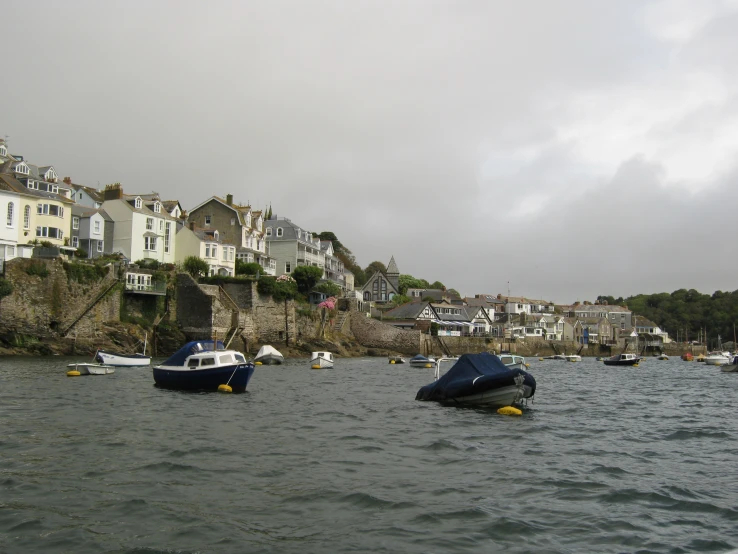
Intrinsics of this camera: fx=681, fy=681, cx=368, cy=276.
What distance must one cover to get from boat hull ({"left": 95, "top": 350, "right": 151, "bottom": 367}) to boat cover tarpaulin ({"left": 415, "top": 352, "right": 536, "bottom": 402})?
2546 centimetres

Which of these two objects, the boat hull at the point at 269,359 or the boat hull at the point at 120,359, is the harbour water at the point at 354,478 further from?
the boat hull at the point at 269,359

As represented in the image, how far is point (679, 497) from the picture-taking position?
46.4 ft

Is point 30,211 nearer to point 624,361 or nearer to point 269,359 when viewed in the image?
point 269,359

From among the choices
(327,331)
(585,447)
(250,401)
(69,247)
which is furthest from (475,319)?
(585,447)

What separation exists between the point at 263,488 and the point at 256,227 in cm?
7977

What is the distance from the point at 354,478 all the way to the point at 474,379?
14.0 meters

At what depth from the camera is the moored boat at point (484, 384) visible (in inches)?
1110

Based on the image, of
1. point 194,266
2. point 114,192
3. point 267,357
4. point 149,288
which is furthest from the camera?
point 114,192

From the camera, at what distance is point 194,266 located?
7012 centimetres

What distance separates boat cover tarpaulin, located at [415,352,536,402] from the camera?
28188 millimetres

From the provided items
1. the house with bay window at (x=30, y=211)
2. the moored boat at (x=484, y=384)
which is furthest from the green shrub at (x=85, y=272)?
the moored boat at (x=484, y=384)

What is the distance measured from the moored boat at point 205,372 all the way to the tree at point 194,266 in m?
36.5

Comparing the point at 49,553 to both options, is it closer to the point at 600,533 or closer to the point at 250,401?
the point at 600,533

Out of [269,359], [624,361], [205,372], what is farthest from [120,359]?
[624,361]
